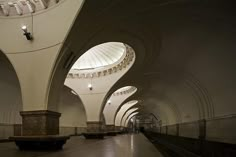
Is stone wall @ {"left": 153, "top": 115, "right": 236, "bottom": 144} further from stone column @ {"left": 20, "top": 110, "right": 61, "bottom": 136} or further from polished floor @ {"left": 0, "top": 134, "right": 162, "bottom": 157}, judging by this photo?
stone column @ {"left": 20, "top": 110, "right": 61, "bottom": 136}

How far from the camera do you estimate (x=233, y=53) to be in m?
9.10

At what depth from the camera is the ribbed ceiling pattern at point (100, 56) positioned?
1543cm

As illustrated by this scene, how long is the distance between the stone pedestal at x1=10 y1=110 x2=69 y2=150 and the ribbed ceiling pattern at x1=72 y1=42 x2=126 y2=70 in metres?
8.01

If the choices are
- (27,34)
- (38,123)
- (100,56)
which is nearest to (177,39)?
(27,34)

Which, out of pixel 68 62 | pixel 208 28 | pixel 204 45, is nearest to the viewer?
pixel 68 62

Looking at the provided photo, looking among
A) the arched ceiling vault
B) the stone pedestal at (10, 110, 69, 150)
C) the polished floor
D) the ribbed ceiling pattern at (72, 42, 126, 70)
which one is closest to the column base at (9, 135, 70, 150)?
the stone pedestal at (10, 110, 69, 150)

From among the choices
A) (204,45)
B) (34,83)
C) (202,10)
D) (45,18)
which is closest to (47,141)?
(34,83)

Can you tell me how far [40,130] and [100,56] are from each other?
32.0 feet

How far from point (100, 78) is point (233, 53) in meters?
9.62

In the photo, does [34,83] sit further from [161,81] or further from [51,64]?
[161,81]

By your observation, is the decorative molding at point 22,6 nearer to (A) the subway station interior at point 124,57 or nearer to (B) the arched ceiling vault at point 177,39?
(A) the subway station interior at point 124,57

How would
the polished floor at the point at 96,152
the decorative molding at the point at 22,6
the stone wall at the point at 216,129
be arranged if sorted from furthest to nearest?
Result: the stone wall at the point at 216,129, the decorative molding at the point at 22,6, the polished floor at the point at 96,152

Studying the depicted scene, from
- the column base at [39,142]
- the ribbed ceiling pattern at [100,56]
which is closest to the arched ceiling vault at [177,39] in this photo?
the column base at [39,142]

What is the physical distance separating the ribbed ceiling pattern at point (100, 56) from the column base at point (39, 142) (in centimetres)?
894
